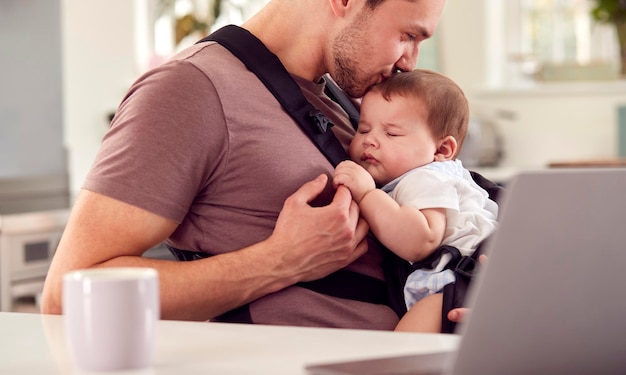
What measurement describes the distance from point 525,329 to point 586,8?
5535mm

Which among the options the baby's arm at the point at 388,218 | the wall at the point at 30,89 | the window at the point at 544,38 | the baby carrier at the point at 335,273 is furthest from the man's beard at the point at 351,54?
the window at the point at 544,38

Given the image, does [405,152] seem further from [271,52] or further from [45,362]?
[45,362]

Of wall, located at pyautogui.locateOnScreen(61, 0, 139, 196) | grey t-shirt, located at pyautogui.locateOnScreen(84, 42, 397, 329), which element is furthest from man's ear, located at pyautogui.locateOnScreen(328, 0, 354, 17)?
wall, located at pyautogui.locateOnScreen(61, 0, 139, 196)

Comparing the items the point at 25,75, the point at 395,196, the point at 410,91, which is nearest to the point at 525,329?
the point at 395,196

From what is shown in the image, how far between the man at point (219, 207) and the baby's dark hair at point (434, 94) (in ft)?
0.78

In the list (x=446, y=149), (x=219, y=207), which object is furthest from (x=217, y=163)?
(x=446, y=149)

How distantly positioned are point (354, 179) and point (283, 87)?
200mm

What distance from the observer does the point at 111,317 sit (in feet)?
3.03

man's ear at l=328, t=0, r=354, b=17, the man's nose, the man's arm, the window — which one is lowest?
the window

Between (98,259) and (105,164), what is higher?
(105,164)

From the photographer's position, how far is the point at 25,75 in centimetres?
384

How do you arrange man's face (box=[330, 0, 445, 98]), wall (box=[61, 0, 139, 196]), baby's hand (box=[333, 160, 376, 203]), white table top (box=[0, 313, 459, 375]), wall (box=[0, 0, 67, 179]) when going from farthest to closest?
wall (box=[61, 0, 139, 196]), wall (box=[0, 0, 67, 179]), man's face (box=[330, 0, 445, 98]), baby's hand (box=[333, 160, 376, 203]), white table top (box=[0, 313, 459, 375])

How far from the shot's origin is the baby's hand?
1.59m

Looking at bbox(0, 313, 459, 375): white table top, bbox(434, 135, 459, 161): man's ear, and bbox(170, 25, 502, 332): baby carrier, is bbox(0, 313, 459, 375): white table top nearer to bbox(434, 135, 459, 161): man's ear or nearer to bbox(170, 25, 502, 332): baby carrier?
bbox(170, 25, 502, 332): baby carrier
